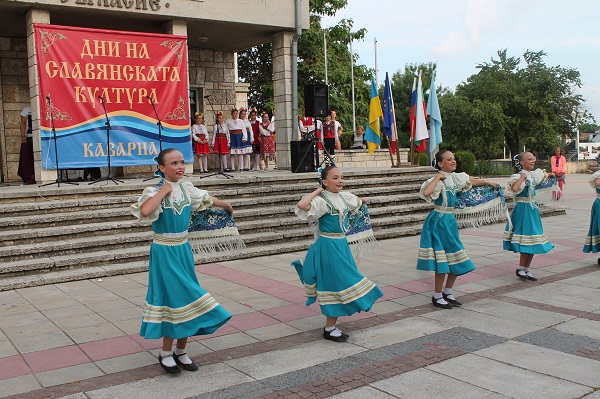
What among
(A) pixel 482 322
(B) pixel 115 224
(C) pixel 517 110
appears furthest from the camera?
(C) pixel 517 110

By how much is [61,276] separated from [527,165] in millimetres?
6645

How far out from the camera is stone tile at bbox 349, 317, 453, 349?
18.1 ft

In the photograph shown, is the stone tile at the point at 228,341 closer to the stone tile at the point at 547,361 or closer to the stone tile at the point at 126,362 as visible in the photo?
the stone tile at the point at 126,362

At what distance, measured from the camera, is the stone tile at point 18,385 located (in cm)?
450

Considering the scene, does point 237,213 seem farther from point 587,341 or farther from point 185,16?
point 587,341

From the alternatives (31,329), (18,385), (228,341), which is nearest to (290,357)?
(228,341)

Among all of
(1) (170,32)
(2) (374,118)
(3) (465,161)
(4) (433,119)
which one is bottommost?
(3) (465,161)

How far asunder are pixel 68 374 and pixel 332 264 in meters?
2.45

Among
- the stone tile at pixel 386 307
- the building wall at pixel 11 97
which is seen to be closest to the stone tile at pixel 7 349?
the stone tile at pixel 386 307

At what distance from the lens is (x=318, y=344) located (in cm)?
552

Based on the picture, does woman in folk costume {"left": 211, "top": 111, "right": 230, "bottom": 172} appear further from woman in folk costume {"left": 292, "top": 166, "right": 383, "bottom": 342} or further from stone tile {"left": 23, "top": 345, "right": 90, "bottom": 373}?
stone tile {"left": 23, "top": 345, "right": 90, "bottom": 373}

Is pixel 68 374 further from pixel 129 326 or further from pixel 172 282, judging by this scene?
pixel 129 326

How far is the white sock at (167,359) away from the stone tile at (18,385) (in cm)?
94

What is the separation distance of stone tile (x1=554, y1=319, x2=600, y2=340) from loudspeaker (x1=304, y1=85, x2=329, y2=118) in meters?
10.1
